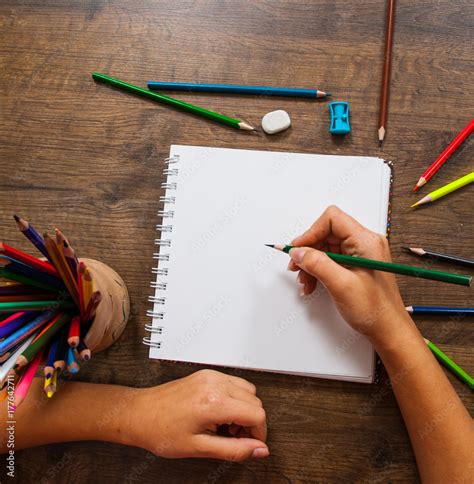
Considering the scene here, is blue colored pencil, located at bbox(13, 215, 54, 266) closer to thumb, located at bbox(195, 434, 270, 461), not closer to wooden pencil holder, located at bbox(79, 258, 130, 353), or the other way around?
wooden pencil holder, located at bbox(79, 258, 130, 353)

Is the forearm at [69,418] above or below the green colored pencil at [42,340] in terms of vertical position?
below

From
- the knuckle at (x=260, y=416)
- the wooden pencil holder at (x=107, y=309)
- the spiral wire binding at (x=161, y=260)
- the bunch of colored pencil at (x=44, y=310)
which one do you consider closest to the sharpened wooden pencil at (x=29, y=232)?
the bunch of colored pencil at (x=44, y=310)

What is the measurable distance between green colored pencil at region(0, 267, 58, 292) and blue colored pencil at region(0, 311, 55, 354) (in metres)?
0.03

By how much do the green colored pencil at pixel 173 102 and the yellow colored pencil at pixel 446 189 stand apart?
0.30 meters

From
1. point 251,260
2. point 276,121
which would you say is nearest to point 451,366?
point 251,260

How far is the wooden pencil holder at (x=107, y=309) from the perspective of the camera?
1.86 feet

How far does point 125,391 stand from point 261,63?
579mm

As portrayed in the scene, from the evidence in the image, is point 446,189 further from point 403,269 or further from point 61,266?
point 61,266

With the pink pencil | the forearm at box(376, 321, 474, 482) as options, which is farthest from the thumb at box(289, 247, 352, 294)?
the pink pencil

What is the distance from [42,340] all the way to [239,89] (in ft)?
1.63

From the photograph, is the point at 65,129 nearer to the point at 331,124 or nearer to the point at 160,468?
the point at 331,124

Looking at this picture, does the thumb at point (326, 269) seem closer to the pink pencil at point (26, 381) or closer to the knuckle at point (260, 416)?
the knuckle at point (260, 416)

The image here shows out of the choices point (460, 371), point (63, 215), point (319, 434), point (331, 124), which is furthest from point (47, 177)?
point (460, 371)

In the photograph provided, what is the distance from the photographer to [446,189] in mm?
713
